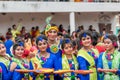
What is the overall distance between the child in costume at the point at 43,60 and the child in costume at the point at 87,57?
17.4 inches

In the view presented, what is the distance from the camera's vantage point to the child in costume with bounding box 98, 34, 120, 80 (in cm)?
621

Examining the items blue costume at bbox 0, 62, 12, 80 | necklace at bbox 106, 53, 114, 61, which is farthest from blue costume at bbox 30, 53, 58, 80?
necklace at bbox 106, 53, 114, 61

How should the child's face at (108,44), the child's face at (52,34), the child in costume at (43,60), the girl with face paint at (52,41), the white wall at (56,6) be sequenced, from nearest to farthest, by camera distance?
the child's face at (108,44), the child in costume at (43,60), the girl with face paint at (52,41), the child's face at (52,34), the white wall at (56,6)

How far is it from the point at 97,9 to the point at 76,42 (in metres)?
13.9

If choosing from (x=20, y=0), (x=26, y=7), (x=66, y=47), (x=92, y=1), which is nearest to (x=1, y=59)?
(x=66, y=47)

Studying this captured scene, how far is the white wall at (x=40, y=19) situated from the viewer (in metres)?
20.0

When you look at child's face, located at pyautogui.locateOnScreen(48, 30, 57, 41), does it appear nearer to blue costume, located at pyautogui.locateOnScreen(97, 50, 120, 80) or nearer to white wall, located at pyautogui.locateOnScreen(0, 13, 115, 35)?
blue costume, located at pyautogui.locateOnScreen(97, 50, 120, 80)

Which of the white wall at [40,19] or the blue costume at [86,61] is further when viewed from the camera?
the white wall at [40,19]

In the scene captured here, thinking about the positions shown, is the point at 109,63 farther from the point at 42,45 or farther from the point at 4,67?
the point at 4,67

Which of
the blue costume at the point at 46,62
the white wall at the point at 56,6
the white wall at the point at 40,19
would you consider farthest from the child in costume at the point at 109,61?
the white wall at the point at 40,19

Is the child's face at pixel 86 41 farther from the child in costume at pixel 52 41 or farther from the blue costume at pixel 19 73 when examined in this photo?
the blue costume at pixel 19 73

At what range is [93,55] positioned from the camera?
6.73 metres

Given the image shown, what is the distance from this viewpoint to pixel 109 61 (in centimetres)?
628

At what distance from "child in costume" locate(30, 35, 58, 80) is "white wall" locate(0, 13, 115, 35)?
43.8 ft
